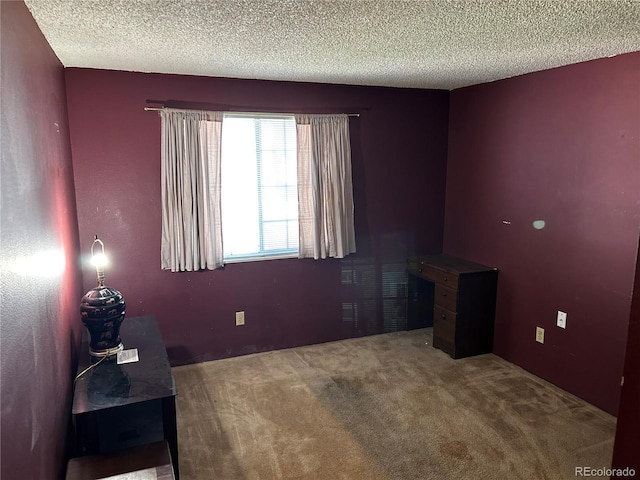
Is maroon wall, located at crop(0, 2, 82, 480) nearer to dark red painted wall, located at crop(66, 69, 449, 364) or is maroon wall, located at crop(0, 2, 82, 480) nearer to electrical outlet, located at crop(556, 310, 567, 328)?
dark red painted wall, located at crop(66, 69, 449, 364)

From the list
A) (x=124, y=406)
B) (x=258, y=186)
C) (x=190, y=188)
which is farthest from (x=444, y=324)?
(x=124, y=406)

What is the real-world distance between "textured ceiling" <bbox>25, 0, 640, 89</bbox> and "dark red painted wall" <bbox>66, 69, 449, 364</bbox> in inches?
10.8

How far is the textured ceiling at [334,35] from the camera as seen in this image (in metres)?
1.91

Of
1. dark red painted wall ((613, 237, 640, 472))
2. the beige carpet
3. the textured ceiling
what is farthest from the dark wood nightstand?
dark red painted wall ((613, 237, 640, 472))

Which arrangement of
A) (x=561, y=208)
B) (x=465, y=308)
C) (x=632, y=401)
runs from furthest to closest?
(x=465, y=308), (x=561, y=208), (x=632, y=401)

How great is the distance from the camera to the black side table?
77.5 inches

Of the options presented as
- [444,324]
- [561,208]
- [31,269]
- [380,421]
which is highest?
[561,208]

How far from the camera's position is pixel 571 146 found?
3.11 meters

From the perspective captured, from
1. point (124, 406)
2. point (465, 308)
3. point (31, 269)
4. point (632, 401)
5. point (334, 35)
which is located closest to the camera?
point (632, 401)

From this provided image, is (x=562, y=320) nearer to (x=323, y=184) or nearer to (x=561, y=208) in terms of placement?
(x=561, y=208)

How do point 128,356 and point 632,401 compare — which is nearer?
point 632,401

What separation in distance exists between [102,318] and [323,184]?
207 cm

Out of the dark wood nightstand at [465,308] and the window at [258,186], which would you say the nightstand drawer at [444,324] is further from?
the window at [258,186]

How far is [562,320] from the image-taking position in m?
3.21
